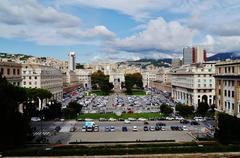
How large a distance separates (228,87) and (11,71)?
131 feet

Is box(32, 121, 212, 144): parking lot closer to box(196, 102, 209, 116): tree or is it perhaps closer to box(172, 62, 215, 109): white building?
box(196, 102, 209, 116): tree

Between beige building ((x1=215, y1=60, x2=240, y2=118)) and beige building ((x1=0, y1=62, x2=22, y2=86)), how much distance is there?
38.4m

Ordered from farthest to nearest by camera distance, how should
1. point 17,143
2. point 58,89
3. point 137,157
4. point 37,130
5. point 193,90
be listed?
point 58,89
point 193,90
point 37,130
point 17,143
point 137,157

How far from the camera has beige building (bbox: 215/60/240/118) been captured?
211 feet

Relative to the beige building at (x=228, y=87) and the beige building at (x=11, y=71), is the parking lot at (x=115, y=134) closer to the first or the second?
the beige building at (x=228, y=87)

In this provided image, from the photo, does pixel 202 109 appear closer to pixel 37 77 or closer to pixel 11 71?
pixel 11 71

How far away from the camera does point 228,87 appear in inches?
2702

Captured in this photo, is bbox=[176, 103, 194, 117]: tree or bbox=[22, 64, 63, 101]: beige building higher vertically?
bbox=[22, 64, 63, 101]: beige building

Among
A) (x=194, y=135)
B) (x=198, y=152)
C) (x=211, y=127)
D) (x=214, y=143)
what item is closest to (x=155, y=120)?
(x=211, y=127)

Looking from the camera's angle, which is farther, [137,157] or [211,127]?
[211,127]

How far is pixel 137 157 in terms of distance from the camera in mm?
43938

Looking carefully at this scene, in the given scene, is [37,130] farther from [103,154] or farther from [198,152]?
[198,152]

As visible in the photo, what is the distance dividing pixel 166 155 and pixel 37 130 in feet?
116

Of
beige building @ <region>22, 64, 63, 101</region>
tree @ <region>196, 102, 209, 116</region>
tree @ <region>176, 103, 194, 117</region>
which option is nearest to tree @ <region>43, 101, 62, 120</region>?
tree @ <region>176, 103, 194, 117</region>
